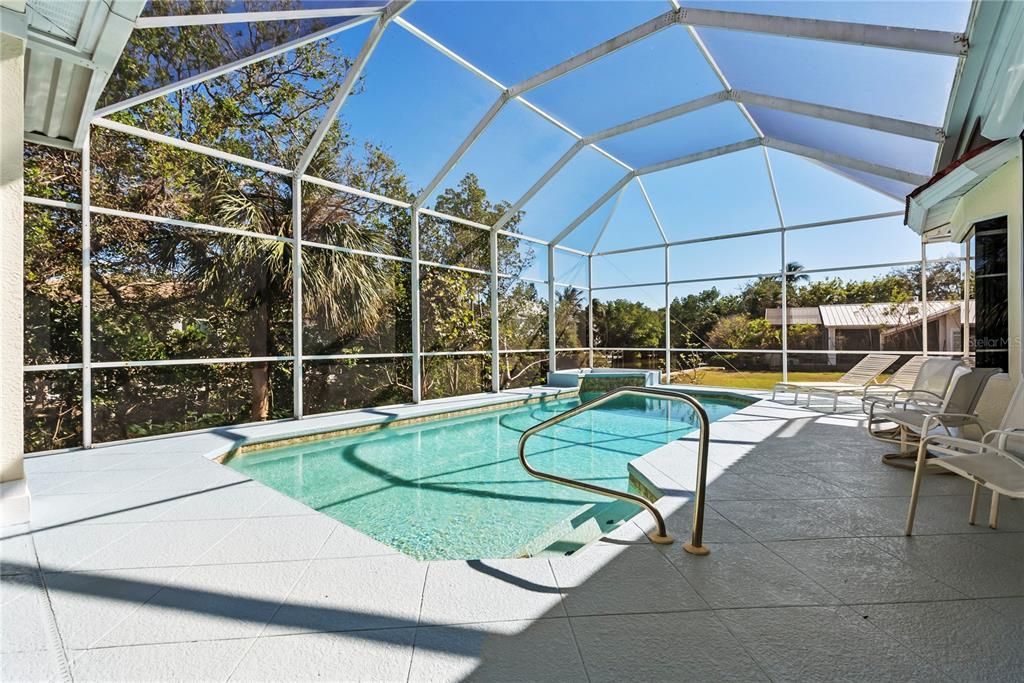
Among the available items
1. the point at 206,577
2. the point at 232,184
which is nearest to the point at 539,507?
the point at 206,577

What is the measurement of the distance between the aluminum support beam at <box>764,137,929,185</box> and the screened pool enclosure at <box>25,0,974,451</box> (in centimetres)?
4

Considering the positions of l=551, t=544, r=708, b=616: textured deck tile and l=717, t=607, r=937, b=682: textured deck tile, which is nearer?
l=717, t=607, r=937, b=682: textured deck tile

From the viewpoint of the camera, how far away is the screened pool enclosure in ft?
17.8

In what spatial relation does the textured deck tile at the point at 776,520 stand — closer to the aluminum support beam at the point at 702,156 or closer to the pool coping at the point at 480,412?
the pool coping at the point at 480,412

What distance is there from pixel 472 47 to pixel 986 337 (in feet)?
24.2

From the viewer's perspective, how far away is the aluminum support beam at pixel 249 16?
4.66 meters

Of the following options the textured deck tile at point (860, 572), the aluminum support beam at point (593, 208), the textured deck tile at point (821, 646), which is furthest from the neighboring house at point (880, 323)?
the textured deck tile at point (821, 646)

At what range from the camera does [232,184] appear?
6871 millimetres

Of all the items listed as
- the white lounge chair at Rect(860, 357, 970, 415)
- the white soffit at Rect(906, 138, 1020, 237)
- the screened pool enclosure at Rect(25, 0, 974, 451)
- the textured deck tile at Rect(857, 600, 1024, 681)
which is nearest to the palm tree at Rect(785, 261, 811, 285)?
the screened pool enclosure at Rect(25, 0, 974, 451)

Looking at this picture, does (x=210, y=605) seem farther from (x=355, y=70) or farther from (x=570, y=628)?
(x=355, y=70)

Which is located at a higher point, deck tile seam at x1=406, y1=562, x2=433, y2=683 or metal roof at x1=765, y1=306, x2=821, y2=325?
metal roof at x1=765, y1=306, x2=821, y2=325

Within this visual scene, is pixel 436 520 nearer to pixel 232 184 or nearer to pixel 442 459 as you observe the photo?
pixel 442 459

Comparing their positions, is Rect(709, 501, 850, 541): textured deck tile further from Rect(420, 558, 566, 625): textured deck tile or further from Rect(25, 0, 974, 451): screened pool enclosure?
Rect(25, 0, 974, 451): screened pool enclosure

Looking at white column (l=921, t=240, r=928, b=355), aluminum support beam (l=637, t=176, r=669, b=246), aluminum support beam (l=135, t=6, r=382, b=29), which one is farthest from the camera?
aluminum support beam (l=637, t=176, r=669, b=246)
